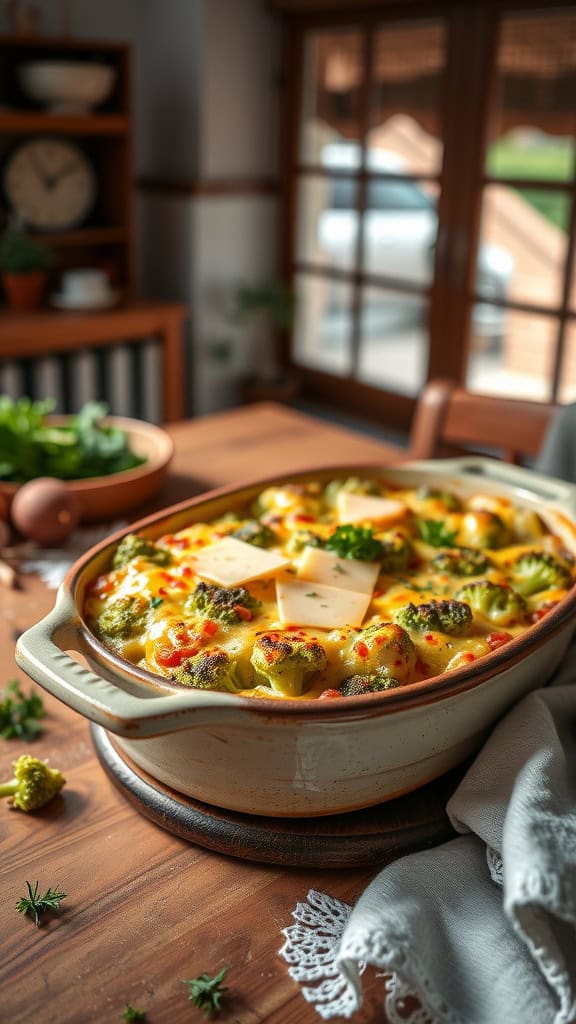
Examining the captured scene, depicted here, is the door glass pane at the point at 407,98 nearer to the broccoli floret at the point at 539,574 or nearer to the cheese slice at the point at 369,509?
the cheese slice at the point at 369,509

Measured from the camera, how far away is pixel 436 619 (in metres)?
0.91

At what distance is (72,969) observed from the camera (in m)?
0.72

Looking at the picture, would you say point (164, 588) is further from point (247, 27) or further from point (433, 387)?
point (247, 27)

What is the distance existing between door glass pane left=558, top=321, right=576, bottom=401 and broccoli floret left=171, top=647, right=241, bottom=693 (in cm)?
256

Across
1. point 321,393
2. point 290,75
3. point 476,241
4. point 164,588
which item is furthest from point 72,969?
point 290,75

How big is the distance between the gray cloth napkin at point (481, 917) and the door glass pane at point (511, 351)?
8.66 ft

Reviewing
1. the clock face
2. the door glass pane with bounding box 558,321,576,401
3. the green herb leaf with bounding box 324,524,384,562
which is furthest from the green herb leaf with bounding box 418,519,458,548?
the clock face

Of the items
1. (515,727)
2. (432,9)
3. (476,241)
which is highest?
(432,9)

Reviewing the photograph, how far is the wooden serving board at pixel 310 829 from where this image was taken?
0.83m

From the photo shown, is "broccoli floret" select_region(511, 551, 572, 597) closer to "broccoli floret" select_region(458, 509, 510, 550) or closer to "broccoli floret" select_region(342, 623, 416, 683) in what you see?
"broccoli floret" select_region(458, 509, 510, 550)

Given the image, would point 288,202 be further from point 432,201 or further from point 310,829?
point 310,829

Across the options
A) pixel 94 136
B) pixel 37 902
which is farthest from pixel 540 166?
pixel 37 902

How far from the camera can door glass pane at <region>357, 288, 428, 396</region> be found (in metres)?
3.72

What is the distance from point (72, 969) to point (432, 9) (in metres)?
3.37
